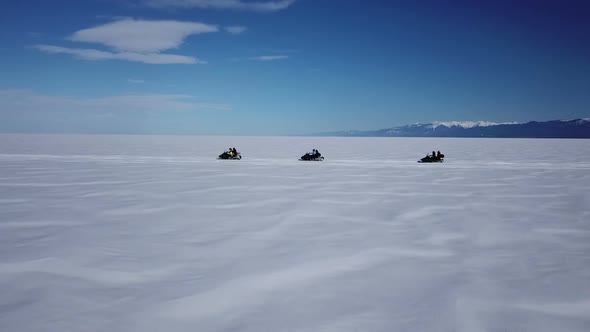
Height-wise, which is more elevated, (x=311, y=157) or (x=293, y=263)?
(x=311, y=157)

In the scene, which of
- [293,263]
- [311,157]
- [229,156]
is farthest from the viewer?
[229,156]

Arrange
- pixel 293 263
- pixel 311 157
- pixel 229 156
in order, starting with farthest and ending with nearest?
pixel 229 156 < pixel 311 157 < pixel 293 263

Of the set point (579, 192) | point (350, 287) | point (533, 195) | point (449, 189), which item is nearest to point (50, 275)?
point (350, 287)

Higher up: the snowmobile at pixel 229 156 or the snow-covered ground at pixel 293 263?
the snowmobile at pixel 229 156

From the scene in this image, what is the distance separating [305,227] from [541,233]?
455 centimetres

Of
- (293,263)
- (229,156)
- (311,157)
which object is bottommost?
(293,263)

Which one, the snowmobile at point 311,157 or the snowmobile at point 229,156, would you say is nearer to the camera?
the snowmobile at point 311,157

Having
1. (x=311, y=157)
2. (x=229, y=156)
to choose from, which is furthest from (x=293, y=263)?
(x=229, y=156)

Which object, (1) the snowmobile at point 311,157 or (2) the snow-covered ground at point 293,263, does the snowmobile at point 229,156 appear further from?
(2) the snow-covered ground at point 293,263

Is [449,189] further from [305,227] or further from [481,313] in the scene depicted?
[481,313]

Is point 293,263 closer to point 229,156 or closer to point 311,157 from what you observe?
point 311,157

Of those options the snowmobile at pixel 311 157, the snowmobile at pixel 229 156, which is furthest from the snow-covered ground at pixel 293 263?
the snowmobile at pixel 229 156

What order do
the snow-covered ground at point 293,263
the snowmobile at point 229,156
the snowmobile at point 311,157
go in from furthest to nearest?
the snowmobile at point 229,156
the snowmobile at point 311,157
the snow-covered ground at point 293,263

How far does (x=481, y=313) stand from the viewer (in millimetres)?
3848
